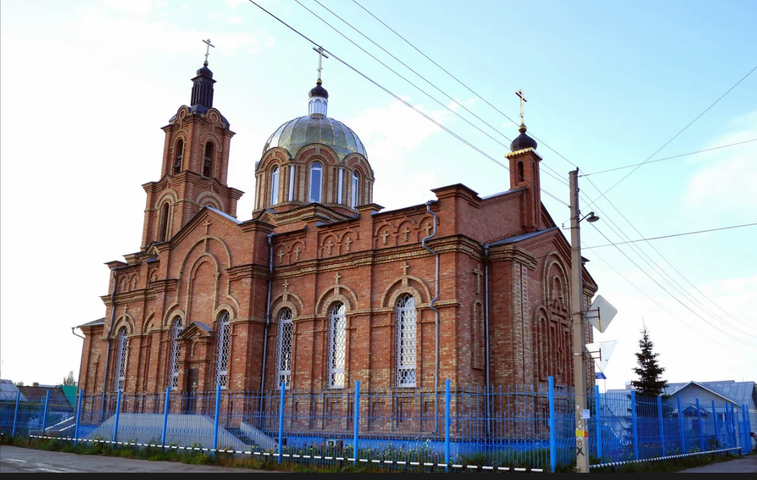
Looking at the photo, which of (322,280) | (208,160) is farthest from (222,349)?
(208,160)

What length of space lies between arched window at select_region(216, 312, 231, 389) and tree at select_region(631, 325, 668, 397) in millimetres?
17869

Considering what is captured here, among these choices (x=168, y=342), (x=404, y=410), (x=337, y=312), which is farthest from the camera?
(x=168, y=342)

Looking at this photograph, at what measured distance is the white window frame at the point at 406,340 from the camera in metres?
16.4

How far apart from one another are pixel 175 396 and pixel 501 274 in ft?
35.3

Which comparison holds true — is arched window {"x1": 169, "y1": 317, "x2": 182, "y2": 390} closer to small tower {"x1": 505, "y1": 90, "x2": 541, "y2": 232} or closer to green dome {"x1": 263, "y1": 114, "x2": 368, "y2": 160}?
green dome {"x1": 263, "y1": 114, "x2": 368, "y2": 160}

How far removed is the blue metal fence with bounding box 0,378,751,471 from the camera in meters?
12.6

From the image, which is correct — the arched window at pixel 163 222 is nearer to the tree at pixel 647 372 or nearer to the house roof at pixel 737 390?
the tree at pixel 647 372

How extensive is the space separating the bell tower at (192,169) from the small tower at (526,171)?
37.7ft

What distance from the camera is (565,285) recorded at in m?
19.6

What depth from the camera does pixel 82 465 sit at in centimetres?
1433

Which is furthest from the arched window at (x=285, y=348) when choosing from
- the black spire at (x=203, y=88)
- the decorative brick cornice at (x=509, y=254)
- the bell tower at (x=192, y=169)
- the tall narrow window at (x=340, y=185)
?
the black spire at (x=203, y=88)

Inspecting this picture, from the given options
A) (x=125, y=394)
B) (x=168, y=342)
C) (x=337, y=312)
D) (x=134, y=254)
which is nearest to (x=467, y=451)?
(x=337, y=312)

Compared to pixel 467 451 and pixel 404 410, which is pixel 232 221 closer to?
pixel 404 410

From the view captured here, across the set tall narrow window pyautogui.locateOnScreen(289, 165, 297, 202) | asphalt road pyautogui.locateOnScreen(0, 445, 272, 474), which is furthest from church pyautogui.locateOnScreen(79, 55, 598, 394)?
asphalt road pyautogui.locateOnScreen(0, 445, 272, 474)
